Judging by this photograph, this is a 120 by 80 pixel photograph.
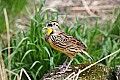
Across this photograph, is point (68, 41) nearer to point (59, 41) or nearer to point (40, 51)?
point (59, 41)

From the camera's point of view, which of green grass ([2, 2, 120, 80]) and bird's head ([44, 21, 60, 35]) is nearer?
bird's head ([44, 21, 60, 35])

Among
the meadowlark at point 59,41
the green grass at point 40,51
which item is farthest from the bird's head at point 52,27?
the green grass at point 40,51

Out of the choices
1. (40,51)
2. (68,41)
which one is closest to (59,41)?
(68,41)

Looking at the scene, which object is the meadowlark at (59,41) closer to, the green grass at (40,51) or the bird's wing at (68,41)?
the bird's wing at (68,41)

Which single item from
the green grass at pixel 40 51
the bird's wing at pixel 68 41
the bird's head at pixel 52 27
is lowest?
the green grass at pixel 40 51

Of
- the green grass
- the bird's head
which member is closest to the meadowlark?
the bird's head

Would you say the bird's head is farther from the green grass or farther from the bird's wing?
the green grass

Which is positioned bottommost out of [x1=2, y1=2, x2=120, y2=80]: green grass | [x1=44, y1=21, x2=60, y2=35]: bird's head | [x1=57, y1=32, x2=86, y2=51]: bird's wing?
[x1=2, y1=2, x2=120, y2=80]: green grass

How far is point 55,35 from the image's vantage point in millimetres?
4477

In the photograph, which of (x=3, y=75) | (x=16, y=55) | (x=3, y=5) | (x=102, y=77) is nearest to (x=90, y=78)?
(x=102, y=77)

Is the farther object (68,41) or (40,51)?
(40,51)

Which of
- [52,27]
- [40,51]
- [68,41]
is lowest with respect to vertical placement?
[40,51]

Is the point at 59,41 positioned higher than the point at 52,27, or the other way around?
the point at 52,27

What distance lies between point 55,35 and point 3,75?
923 mm
